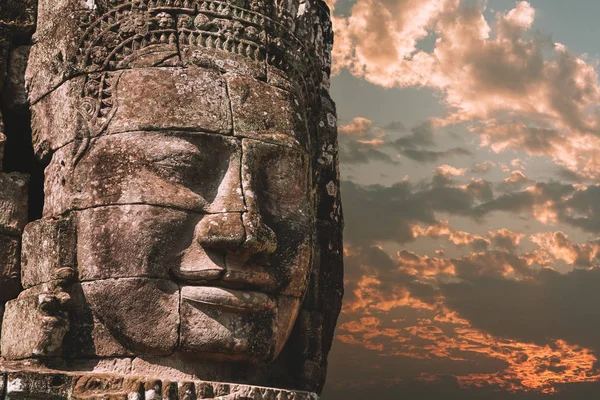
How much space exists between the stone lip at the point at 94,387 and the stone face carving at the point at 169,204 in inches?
0.9

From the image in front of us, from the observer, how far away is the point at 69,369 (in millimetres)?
6691

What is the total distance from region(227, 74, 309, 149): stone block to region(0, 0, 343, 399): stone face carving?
0.04 ft

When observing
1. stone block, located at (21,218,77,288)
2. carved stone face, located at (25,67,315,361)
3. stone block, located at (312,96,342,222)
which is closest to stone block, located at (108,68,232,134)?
carved stone face, located at (25,67,315,361)

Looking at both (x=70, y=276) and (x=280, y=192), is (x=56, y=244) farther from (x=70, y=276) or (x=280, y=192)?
(x=280, y=192)

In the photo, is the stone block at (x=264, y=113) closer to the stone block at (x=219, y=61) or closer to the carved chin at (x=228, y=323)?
the stone block at (x=219, y=61)

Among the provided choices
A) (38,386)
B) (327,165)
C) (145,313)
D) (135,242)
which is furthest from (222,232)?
(327,165)

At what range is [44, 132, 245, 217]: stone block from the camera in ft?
22.1

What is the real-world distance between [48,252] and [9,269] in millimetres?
561

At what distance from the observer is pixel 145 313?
6.60 meters

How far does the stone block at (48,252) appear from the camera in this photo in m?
6.86

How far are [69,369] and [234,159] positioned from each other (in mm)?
1959

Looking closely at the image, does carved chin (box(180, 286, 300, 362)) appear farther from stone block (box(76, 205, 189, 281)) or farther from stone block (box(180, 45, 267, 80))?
stone block (box(180, 45, 267, 80))

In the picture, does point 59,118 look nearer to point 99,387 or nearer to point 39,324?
point 39,324

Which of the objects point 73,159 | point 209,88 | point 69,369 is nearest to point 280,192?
point 209,88
